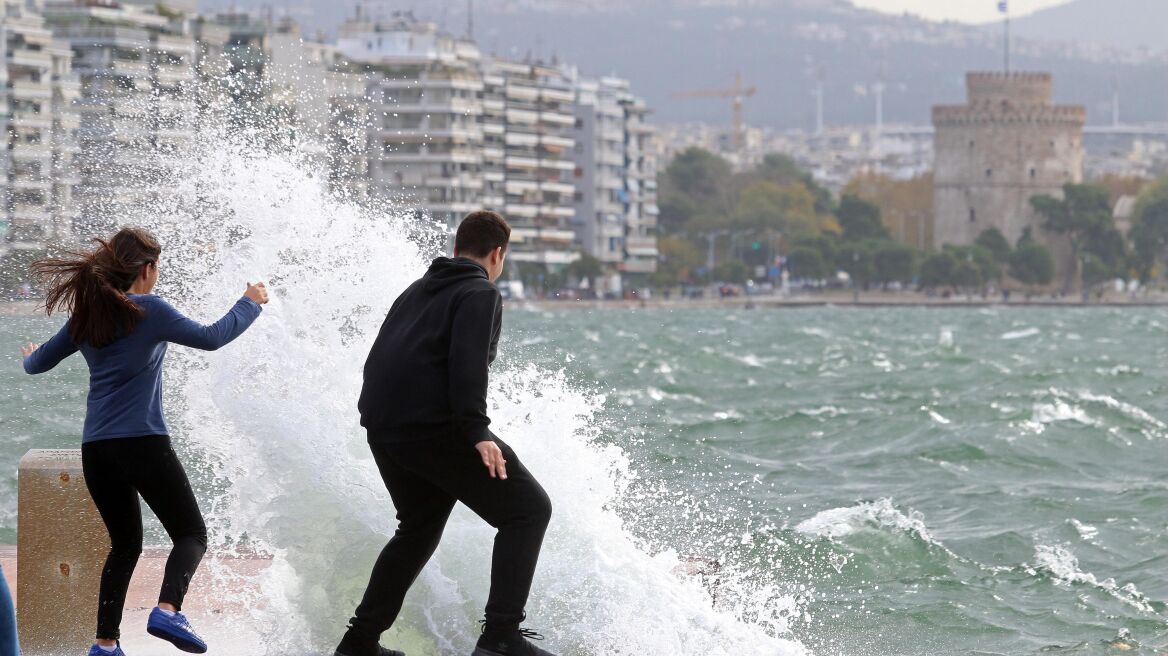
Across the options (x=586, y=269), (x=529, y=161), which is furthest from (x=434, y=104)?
(x=586, y=269)

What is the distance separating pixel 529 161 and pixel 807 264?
2479 cm

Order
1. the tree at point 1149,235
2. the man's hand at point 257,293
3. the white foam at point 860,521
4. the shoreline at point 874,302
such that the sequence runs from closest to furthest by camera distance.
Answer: the man's hand at point 257,293, the white foam at point 860,521, the shoreline at point 874,302, the tree at point 1149,235

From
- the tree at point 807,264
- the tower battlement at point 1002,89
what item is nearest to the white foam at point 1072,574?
the tower battlement at point 1002,89

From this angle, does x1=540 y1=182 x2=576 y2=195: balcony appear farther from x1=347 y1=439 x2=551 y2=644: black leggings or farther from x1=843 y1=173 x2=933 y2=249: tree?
x1=347 y1=439 x2=551 y2=644: black leggings

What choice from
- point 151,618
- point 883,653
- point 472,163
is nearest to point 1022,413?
point 883,653

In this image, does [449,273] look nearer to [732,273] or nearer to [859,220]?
[732,273]

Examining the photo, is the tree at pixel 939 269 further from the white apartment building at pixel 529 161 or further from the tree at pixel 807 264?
the white apartment building at pixel 529 161

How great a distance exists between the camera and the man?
554 centimetres

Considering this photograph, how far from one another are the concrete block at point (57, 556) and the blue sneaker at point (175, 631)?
66 centimetres

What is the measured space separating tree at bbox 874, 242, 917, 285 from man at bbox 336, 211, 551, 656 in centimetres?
13346

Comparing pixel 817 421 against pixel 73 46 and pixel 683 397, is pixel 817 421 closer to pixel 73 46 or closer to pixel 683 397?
pixel 683 397

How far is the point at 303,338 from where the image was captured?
291 inches

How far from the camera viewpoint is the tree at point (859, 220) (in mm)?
150000

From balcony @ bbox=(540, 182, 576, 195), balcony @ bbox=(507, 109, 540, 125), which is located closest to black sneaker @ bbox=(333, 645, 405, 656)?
balcony @ bbox=(507, 109, 540, 125)
